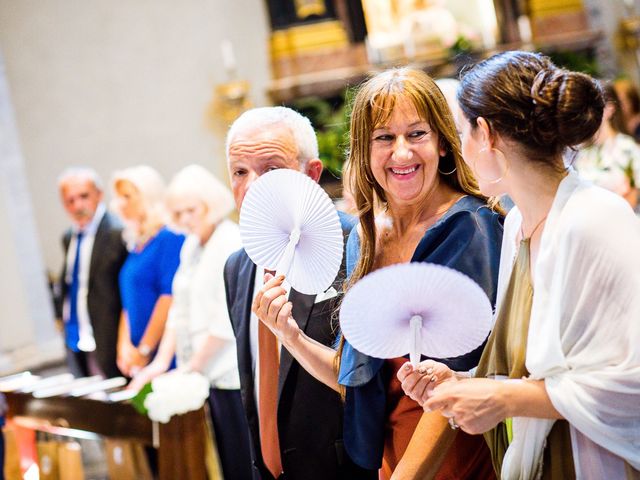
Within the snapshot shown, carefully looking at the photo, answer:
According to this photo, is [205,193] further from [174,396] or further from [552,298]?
[552,298]

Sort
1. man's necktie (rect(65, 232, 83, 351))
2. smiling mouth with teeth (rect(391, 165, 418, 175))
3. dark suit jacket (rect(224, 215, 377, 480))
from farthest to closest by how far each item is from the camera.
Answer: man's necktie (rect(65, 232, 83, 351))
dark suit jacket (rect(224, 215, 377, 480))
smiling mouth with teeth (rect(391, 165, 418, 175))

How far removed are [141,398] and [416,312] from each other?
2707 mm

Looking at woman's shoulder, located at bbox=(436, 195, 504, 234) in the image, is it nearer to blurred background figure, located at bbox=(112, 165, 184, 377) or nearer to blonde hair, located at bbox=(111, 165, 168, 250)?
blurred background figure, located at bbox=(112, 165, 184, 377)

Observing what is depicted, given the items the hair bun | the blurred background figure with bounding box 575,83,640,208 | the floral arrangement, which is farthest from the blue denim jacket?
the blurred background figure with bounding box 575,83,640,208

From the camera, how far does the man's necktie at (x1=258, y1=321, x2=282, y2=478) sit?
9.53 ft

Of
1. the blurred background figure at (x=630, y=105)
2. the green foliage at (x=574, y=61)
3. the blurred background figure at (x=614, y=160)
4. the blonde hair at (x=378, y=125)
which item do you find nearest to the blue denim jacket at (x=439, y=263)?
the blonde hair at (x=378, y=125)

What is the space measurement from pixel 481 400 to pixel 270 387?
115 centimetres

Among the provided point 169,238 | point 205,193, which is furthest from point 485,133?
point 169,238

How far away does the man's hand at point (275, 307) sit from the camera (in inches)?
94.9

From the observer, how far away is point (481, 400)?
1897 mm

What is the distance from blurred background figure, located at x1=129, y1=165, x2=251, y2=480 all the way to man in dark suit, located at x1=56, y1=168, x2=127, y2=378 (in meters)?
1.17

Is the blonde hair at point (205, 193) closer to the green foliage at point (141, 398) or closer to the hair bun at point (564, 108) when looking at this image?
the green foliage at point (141, 398)

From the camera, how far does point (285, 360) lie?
2857 mm

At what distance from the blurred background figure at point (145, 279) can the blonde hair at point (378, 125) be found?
3.59 m
